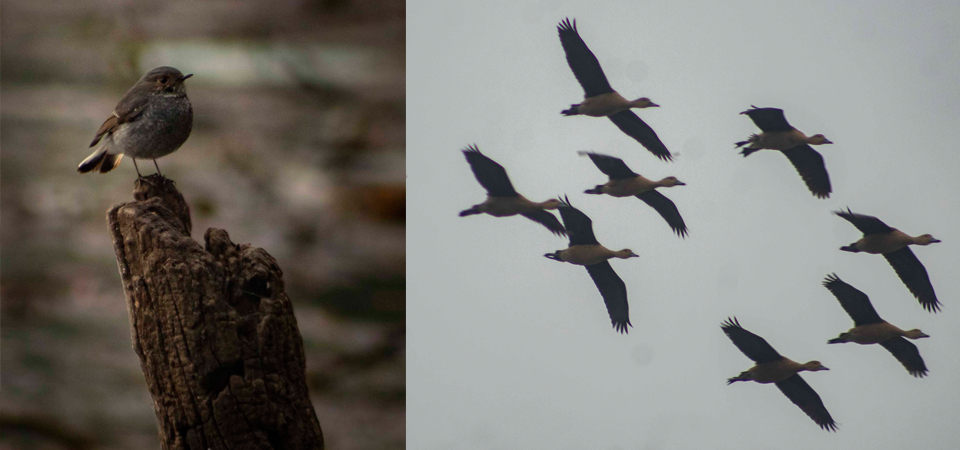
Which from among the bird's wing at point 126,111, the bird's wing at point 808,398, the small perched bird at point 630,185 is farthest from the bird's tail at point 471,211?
the bird's wing at point 808,398

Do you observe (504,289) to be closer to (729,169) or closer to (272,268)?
(729,169)

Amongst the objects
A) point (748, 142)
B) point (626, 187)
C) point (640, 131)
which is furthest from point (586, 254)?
point (748, 142)

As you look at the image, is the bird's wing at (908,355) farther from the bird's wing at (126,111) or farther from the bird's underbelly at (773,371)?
the bird's wing at (126,111)

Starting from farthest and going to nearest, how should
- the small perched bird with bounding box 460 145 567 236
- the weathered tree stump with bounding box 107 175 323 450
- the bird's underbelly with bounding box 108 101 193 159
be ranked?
the small perched bird with bounding box 460 145 567 236, the bird's underbelly with bounding box 108 101 193 159, the weathered tree stump with bounding box 107 175 323 450

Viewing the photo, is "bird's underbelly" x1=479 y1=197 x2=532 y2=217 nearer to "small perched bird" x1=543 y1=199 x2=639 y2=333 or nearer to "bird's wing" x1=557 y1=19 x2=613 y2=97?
"small perched bird" x1=543 y1=199 x2=639 y2=333

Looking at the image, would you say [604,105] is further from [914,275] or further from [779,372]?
[914,275]

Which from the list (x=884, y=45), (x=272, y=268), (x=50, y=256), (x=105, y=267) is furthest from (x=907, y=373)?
(x=50, y=256)

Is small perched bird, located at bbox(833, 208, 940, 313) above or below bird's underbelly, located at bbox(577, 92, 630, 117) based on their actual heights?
below

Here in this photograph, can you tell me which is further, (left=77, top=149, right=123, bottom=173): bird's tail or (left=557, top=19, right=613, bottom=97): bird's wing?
(left=557, top=19, right=613, bottom=97): bird's wing

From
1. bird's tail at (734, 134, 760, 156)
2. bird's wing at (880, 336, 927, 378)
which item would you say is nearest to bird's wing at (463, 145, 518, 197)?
bird's tail at (734, 134, 760, 156)
